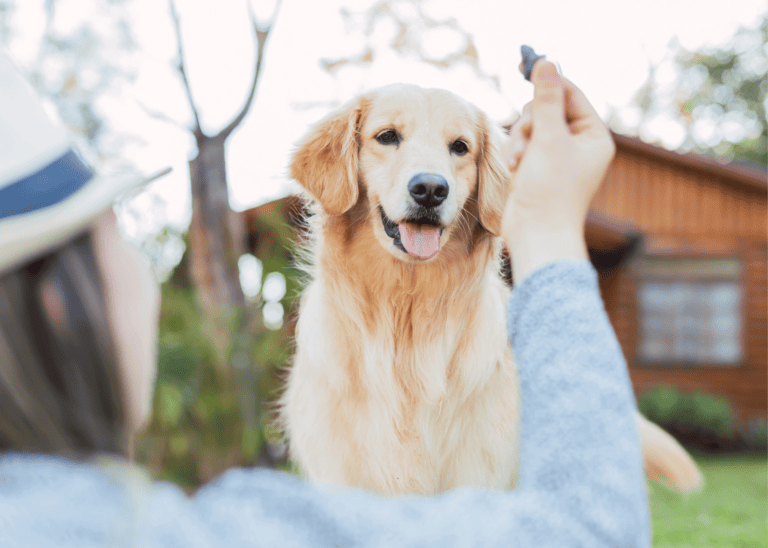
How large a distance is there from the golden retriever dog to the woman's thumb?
1.91ft

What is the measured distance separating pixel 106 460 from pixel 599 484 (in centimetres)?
63

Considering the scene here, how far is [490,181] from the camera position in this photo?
5.73 feet

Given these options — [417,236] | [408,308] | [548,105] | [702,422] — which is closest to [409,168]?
[417,236]

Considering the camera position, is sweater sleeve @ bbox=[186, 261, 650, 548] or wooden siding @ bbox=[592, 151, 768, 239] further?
wooden siding @ bbox=[592, 151, 768, 239]

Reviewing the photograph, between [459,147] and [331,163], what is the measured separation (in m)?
0.38

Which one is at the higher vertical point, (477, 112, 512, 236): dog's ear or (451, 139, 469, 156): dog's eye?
(451, 139, 469, 156): dog's eye

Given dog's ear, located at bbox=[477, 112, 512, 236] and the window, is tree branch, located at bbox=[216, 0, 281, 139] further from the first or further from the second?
the window

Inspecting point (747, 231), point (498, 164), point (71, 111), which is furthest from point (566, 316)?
point (747, 231)

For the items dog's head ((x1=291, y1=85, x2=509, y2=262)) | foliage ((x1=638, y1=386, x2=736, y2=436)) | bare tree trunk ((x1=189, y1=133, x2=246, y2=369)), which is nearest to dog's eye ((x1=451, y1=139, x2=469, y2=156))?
dog's head ((x1=291, y1=85, x2=509, y2=262))

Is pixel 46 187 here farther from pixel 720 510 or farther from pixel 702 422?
pixel 702 422

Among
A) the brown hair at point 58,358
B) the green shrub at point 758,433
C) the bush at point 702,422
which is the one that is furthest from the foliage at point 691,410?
the brown hair at point 58,358

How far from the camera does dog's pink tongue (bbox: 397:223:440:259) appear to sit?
5.58 feet

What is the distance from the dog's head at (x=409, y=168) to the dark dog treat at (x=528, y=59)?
0.52 meters

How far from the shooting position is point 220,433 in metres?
3.13
